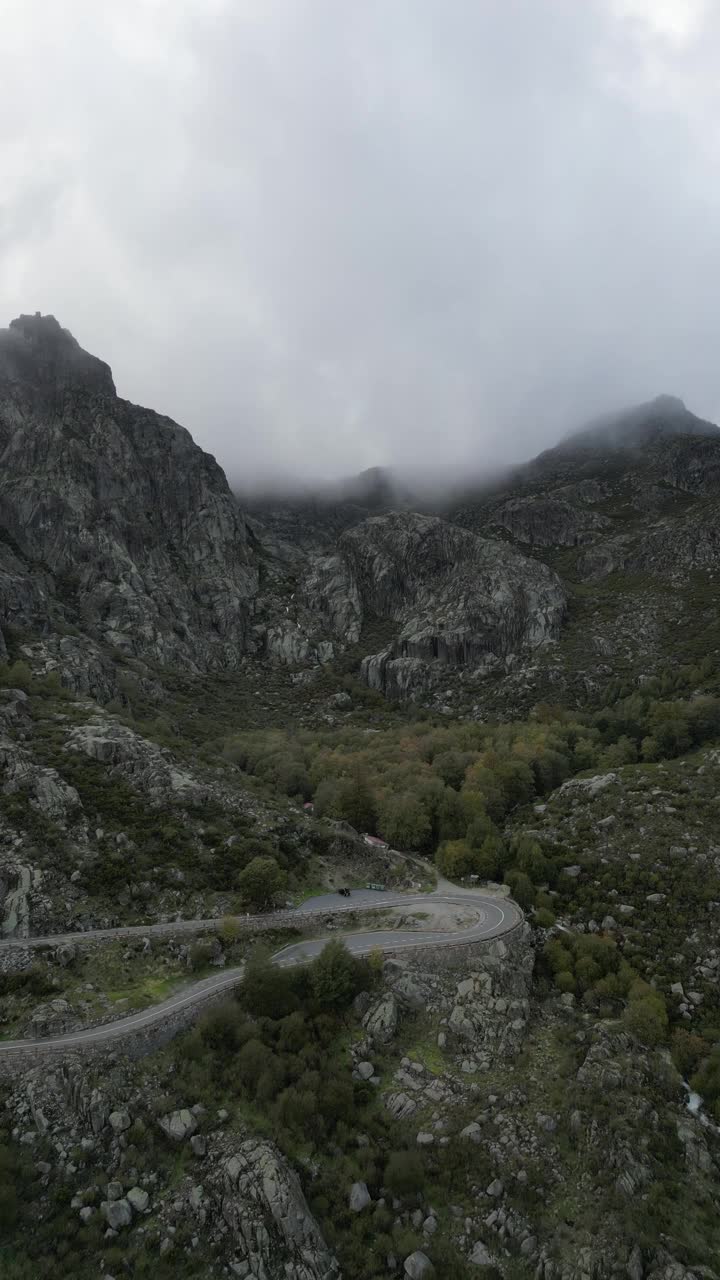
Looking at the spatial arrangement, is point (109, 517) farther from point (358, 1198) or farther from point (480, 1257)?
point (480, 1257)

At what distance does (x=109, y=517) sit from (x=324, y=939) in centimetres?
13996

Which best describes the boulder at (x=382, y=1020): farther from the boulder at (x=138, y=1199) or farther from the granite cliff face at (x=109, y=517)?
the granite cliff face at (x=109, y=517)

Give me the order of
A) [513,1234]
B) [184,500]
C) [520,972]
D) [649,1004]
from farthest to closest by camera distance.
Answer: [184,500] → [520,972] → [649,1004] → [513,1234]

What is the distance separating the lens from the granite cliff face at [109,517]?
140 meters

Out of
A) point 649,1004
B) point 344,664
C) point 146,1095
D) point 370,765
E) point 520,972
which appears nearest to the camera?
point 146,1095

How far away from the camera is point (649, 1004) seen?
37906 mm

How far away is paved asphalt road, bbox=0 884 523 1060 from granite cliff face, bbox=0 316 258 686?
282 ft

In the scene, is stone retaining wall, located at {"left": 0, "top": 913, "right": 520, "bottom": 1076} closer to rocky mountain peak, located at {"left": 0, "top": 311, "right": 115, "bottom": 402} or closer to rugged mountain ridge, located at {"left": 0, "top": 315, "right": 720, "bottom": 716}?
rugged mountain ridge, located at {"left": 0, "top": 315, "right": 720, "bottom": 716}

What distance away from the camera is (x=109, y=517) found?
512 feet

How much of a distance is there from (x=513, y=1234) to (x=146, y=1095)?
1825cm

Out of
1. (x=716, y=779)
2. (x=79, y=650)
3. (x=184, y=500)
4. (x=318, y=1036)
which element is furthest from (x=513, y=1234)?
(x=184, y=500)

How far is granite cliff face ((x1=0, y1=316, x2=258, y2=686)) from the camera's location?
460 feet

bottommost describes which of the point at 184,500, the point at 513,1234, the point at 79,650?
the point at 513,1234

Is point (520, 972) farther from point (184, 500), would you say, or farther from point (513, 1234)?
point (184, 500)
